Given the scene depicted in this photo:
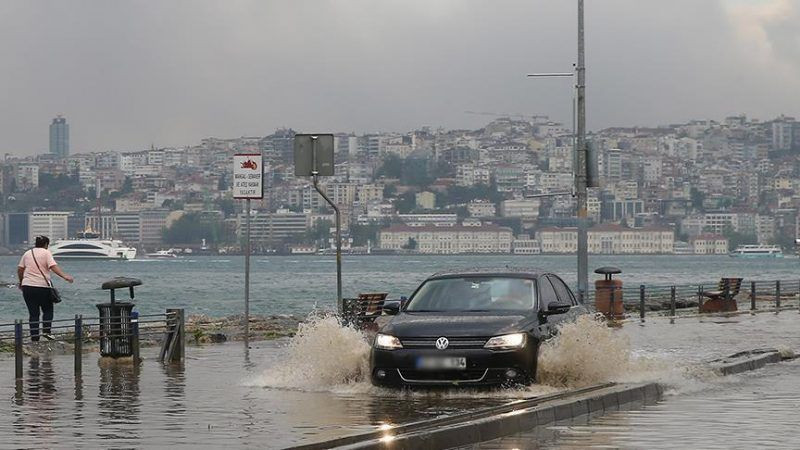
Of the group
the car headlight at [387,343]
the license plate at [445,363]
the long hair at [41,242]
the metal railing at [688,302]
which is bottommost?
the metal railing at [688,302]

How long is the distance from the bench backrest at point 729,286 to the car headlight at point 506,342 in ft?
89.0

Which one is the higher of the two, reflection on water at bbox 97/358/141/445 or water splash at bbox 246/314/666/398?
water splash at bbox 246/314/666/398

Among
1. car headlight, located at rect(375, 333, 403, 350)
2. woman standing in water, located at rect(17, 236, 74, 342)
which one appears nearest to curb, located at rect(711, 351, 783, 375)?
car headlight, located at rect(375, 333, 403, 350)

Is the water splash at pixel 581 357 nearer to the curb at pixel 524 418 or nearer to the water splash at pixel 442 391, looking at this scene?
the water splash at pixel 442 391

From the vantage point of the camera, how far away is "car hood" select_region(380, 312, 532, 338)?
1795cm

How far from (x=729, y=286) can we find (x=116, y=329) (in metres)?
24.8

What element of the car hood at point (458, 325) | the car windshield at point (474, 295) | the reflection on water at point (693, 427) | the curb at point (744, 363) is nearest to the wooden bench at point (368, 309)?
the curb at point (744, 363)

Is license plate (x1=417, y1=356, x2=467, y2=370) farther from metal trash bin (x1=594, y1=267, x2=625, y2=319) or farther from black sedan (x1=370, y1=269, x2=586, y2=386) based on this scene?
metal trash bin (x1=594, y1=267, x2=625, y2=319)

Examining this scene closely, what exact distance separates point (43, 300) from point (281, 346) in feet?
12.3

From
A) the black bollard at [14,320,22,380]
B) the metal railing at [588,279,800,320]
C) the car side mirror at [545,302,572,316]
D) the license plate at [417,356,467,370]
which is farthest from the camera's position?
the metal railing at [588,279,800,320]

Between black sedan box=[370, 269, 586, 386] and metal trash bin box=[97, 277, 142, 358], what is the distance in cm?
522

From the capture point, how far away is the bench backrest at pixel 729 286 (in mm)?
44281

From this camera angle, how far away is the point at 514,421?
15.1 metres

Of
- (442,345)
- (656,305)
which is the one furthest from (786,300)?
(442,345)
